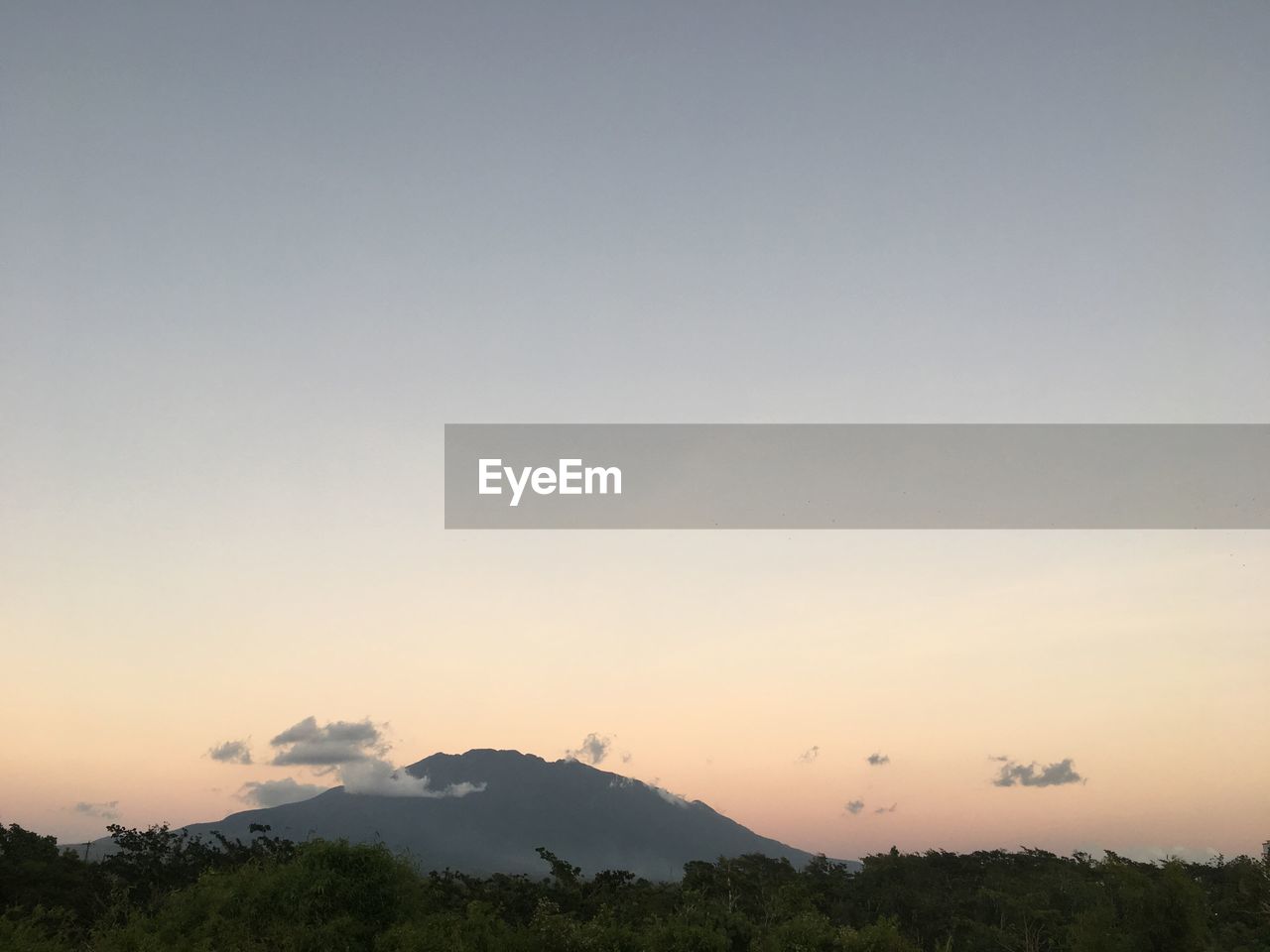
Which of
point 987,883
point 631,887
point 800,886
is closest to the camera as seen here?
point 631,887

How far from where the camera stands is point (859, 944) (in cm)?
4472

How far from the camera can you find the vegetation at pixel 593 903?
43.2 m

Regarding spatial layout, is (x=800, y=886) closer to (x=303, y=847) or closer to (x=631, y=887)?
(x=631, y=887)

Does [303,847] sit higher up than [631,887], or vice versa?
[303,847]

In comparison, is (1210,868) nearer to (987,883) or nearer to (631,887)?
(987,883)

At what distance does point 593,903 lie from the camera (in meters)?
62.1

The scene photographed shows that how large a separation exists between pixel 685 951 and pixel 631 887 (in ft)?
88.6

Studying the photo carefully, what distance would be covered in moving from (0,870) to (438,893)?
32291 millimetres

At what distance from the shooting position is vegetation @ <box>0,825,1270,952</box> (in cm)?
4325

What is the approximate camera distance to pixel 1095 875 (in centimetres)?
8394

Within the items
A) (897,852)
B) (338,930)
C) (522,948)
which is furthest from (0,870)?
(897,852)

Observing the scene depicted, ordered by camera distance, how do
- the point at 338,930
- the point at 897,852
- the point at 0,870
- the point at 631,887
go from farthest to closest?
the point at 897,852, the point at 631,887, the point at 0,870, the point at 338,930

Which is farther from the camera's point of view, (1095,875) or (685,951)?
(1095,875)

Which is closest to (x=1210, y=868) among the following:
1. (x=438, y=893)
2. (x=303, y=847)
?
(x=438, y=893)
